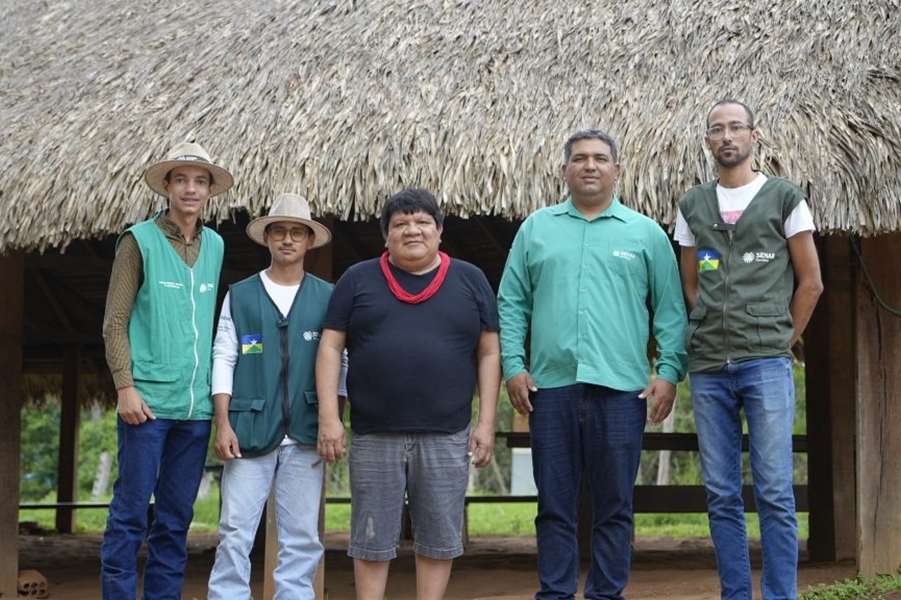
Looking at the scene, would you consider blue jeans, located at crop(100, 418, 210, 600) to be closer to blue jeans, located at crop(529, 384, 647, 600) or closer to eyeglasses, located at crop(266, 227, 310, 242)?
eyeglasses, located at crop(266, 227, 310, 242)

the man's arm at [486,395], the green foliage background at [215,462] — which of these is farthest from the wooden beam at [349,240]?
the green foliage background at [215,462]

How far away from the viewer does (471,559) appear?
25.9 ft

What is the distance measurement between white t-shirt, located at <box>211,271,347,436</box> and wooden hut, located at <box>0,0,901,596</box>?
4.18ft

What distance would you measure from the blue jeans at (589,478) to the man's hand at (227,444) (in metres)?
1.01

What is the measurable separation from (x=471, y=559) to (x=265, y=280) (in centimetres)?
427

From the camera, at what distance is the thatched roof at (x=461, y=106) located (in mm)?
5195

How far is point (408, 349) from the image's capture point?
3.78 meters

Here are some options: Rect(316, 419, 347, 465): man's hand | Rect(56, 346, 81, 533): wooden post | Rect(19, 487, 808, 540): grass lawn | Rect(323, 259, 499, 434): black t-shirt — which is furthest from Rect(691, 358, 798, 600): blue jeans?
Rect(19, 487, 808, 540): grass lawn

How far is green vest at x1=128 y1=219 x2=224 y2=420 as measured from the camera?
396 centimetres

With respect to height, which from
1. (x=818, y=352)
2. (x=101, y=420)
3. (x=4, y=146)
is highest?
(x=4, y=146)

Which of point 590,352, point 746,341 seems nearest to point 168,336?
point 590,352

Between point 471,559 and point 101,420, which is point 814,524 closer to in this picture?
point 471,559

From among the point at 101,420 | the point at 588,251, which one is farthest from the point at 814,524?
the point at 101,420

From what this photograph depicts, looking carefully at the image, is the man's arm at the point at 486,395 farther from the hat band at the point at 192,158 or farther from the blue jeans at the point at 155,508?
the hat band at the point at 192,158
